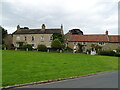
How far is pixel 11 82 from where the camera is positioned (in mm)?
8961

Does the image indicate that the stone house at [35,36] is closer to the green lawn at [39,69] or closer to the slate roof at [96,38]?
the slate roof at [96,38]

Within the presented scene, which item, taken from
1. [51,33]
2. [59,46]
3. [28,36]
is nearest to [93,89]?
[59,46]

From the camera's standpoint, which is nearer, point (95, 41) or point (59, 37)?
point (59, 37)

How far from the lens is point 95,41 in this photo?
59.7 meters

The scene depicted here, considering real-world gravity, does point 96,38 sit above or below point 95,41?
above

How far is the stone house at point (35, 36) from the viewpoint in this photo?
182 feet

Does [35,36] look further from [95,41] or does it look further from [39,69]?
[39,69]

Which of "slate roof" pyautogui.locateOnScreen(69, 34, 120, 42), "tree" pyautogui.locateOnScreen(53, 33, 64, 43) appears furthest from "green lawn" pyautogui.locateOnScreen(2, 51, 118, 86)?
"slate roof" pyautogui.locateOnScreen(69, 34, 120, 42)

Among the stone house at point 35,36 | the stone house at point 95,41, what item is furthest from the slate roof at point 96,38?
the stone house at point 35,36

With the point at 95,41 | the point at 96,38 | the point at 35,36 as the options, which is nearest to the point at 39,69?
the point at 35,36

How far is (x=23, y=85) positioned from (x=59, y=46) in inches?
1546

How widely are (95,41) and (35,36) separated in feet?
68.3

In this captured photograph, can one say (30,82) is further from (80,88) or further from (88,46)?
(88,46)

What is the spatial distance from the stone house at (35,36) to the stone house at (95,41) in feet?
27.5
